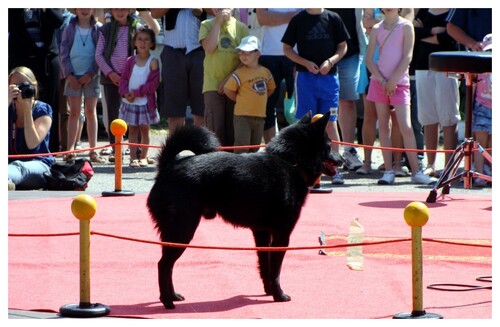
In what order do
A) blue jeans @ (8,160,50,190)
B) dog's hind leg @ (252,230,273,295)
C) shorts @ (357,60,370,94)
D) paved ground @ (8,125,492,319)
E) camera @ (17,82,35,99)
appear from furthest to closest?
shorts @ (357,60,370,94) < blue jeans @ (8,160,50,190) < paved ground @ (8,125,492,319) < camera @ (17,82,35,99) < dog's hind leg @ (252,230,273,295)

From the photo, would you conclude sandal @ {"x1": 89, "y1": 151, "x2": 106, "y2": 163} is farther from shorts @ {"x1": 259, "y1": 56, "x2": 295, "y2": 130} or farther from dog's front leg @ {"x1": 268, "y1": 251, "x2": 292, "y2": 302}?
dog's front leg @ {"x1": 268, "y1": 251, "x2": 292, "y2": 302}

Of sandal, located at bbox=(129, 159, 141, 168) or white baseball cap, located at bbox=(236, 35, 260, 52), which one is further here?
sandal, located at bbox=(129, 159, 141, 168)

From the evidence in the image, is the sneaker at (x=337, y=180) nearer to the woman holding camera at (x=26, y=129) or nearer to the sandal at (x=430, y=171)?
the sandal at (x=430, y=171)

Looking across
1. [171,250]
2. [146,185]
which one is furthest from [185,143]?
[146,185]

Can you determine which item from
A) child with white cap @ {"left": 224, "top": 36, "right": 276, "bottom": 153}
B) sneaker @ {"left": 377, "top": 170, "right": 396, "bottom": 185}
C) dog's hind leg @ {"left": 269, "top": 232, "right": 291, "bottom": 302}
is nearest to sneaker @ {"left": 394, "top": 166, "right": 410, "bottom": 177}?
sneaker @ {"left": 377, "top": 170, "right": 396, "bottom": 185}

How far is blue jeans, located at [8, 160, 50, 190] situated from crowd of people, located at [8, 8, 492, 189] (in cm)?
1

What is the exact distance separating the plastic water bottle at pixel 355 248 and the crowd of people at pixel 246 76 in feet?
8.02

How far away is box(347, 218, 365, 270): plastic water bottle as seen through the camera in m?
7.68

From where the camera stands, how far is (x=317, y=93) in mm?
11781

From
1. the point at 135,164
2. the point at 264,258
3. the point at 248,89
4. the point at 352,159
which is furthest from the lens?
the point at 135,164

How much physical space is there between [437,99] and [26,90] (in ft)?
15.3

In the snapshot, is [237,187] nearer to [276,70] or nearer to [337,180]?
[337,180]

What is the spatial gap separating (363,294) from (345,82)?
6177mm

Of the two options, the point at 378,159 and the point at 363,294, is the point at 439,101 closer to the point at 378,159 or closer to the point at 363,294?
the point at 378,159
